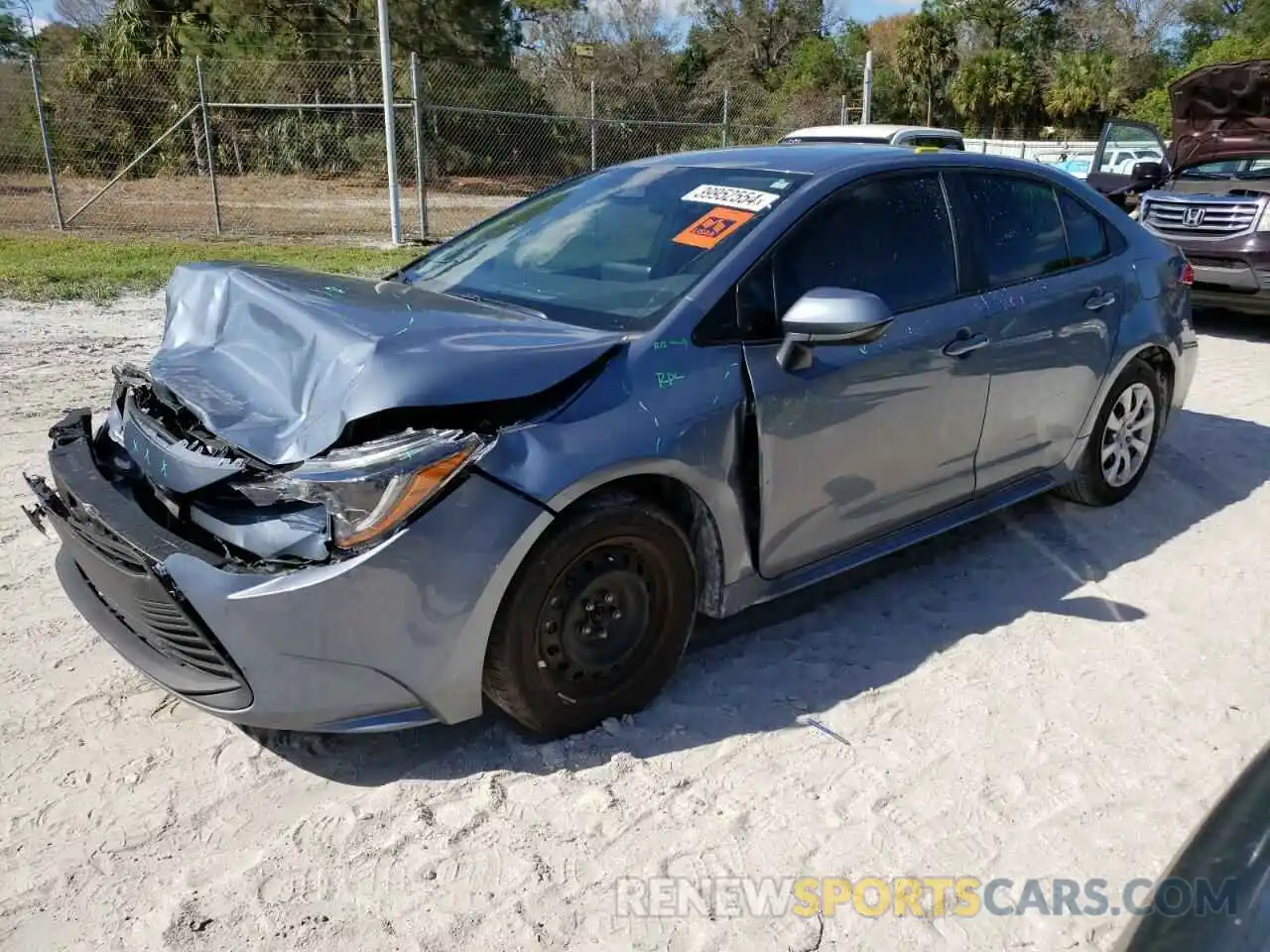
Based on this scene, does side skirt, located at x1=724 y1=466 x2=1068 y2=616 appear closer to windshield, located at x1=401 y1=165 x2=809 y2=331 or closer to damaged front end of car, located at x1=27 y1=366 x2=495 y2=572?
windshield, located at x1=401 y1=165 x2=809 y2=331

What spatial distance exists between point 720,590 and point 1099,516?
8.46ft

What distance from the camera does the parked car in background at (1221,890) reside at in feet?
5.44

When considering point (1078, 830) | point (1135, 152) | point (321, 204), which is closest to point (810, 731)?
point (1078, 830)

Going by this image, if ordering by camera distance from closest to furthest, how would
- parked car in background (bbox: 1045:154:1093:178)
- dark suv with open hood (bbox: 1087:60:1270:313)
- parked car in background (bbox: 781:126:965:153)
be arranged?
dark suv with open hood (bbox: 1087:60:1270:313) < parked car in background (bbox: 781:126:965:153) < parked car in background (bbox: 1045:154:1093:178)

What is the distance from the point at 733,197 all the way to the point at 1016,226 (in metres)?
1.39

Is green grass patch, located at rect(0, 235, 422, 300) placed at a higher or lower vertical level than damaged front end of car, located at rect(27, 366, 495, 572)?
lower

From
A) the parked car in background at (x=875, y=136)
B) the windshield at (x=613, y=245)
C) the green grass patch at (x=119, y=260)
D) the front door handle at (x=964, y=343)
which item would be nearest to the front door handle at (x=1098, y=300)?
the front door handle at (x=964, y=343)

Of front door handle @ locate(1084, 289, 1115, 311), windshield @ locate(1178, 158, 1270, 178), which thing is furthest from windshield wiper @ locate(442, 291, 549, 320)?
windshield @ locate(1178, 158, 1270, 178)

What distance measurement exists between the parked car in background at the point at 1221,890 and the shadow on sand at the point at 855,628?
133cm

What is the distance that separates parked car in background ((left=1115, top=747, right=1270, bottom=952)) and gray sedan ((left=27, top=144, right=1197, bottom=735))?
150cm

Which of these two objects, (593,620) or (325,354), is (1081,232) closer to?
(593,620)

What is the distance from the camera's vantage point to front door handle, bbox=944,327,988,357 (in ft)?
12.2

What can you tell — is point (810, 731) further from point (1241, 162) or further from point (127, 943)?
point (1241, 162)

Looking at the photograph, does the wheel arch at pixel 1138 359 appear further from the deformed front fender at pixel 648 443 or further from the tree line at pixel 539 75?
the tree line at pixel 539 75
